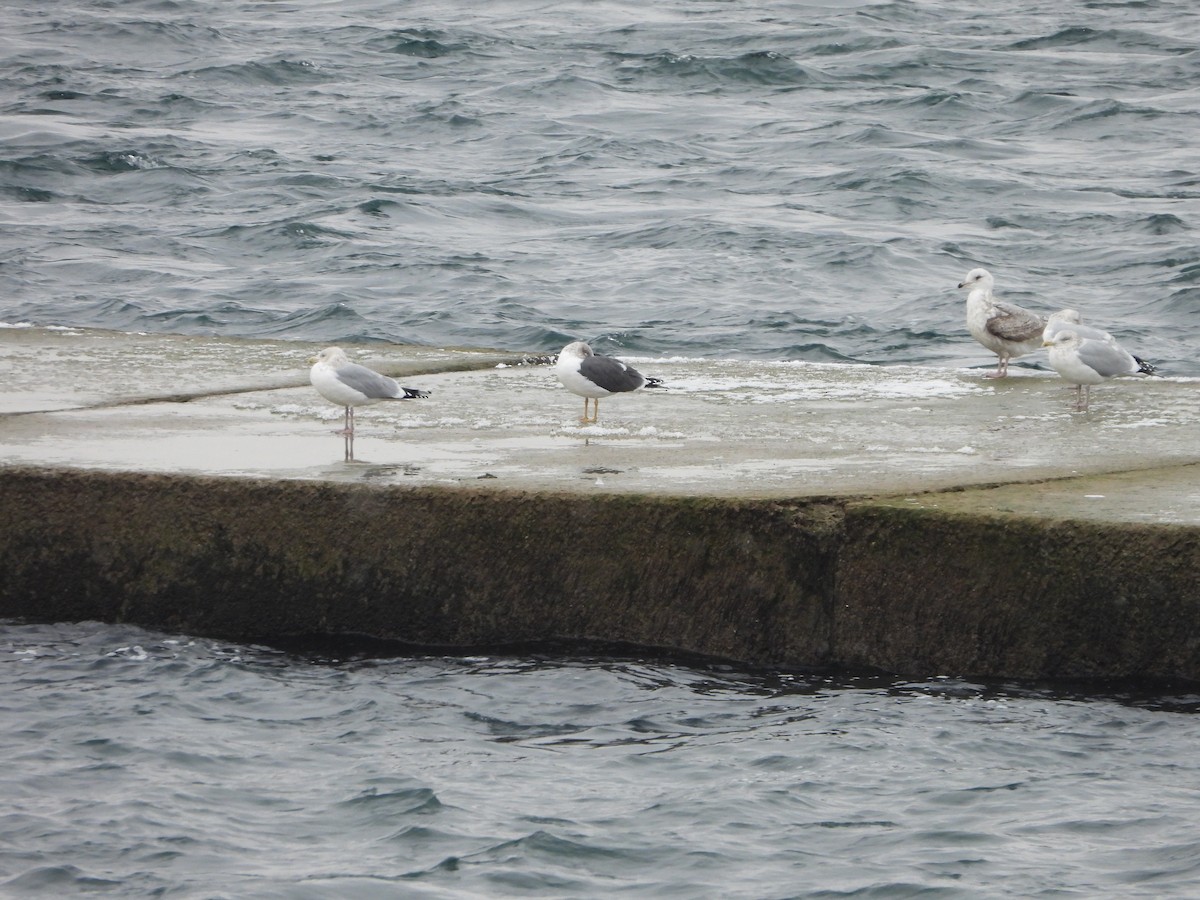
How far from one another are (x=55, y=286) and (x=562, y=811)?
41.8ft

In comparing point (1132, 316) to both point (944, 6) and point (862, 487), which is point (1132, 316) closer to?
point (862, 487)

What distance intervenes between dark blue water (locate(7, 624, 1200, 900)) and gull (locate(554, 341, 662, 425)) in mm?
1868

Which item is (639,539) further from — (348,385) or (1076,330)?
(1076,330)

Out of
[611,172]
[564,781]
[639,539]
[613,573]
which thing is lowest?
[564,781]

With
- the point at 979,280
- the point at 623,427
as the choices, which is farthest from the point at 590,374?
the point at 979,280

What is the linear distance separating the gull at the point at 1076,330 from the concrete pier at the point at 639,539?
1.52m

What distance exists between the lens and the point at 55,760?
5.36m

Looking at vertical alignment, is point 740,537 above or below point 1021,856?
above

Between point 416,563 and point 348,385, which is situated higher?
point 348,385

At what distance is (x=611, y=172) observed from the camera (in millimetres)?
21953

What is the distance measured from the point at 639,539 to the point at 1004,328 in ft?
16.1

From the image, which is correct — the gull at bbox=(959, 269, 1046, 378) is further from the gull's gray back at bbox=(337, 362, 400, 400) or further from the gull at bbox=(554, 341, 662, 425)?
the gull's gray back at bbox=(337, 362, 400, 400)

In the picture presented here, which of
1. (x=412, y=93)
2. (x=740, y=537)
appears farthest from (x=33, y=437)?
(x=412, y=93)

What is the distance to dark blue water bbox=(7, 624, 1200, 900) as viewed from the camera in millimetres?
4707
